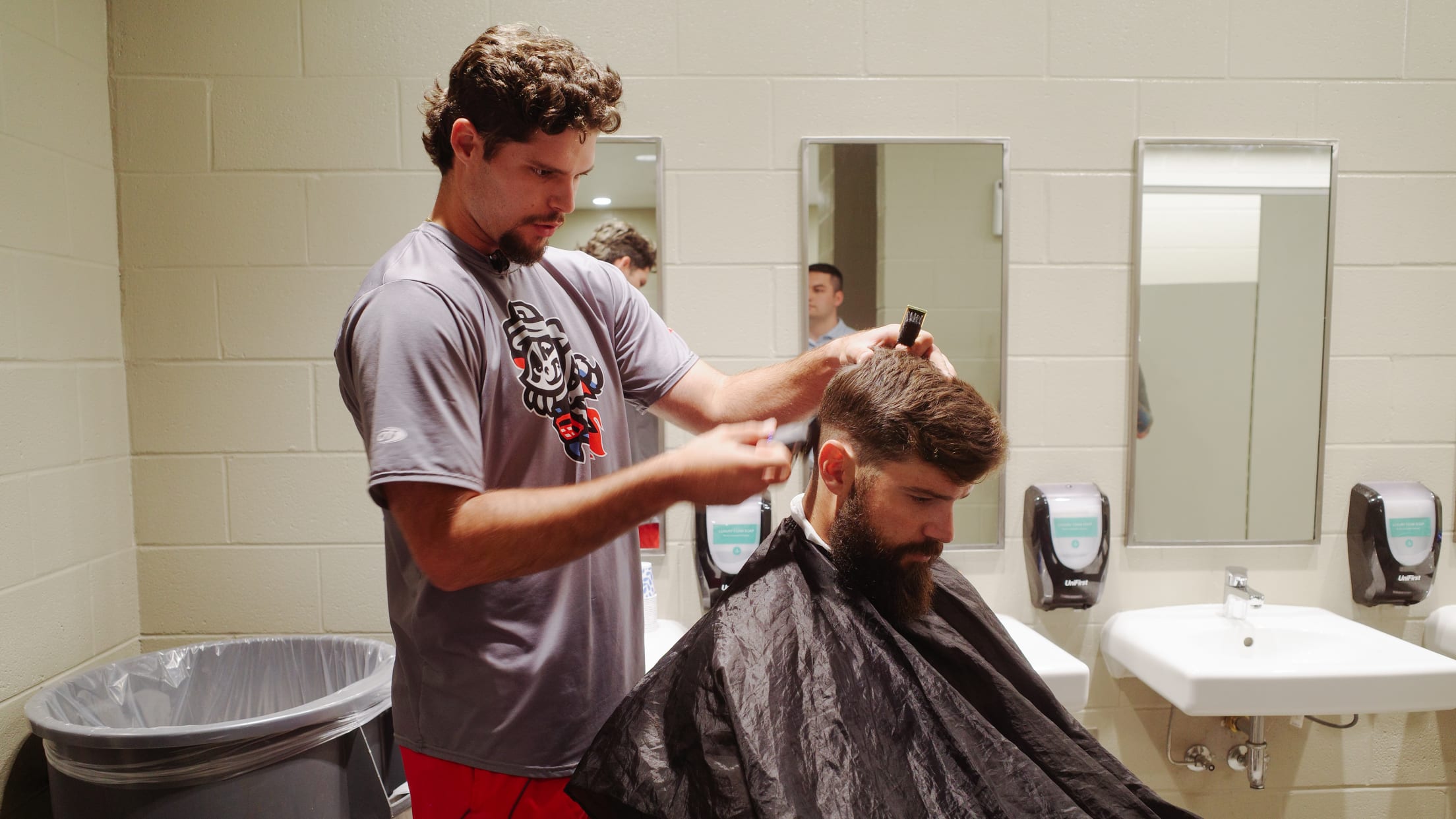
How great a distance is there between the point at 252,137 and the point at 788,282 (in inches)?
52.1

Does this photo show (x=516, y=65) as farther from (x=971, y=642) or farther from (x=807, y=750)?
(x=971, y=642)

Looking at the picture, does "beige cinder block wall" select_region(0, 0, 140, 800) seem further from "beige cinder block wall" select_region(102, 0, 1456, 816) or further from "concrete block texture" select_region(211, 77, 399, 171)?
"concrete block texture" select_region(211, 77, 399, 171)

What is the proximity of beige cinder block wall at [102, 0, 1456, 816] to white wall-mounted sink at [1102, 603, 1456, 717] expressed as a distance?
0.15 metres

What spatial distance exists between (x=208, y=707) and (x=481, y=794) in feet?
3.68

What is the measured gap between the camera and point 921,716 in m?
1.28

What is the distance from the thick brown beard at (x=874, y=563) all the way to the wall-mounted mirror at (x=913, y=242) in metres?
0.90

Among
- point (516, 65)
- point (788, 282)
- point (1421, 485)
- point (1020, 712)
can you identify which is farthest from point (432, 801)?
point (1421, 485)

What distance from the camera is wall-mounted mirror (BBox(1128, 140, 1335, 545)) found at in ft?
7.34

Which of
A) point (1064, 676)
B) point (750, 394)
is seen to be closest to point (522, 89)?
point (750, 394)

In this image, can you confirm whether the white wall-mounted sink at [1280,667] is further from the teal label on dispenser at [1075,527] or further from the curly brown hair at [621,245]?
the curly brown hair at [621,245]

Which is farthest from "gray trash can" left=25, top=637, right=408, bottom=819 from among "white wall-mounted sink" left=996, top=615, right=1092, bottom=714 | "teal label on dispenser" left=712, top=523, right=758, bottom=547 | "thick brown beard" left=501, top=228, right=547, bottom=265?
"white wall-mounted sink" left=996, top=615, right=1092, bottom=714

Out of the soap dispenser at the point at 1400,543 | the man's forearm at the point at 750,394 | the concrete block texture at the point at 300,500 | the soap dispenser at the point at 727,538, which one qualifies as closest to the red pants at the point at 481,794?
the man's forearm at the point at 750,394

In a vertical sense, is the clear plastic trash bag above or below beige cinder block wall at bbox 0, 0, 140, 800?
below

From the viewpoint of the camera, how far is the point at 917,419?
128cm
